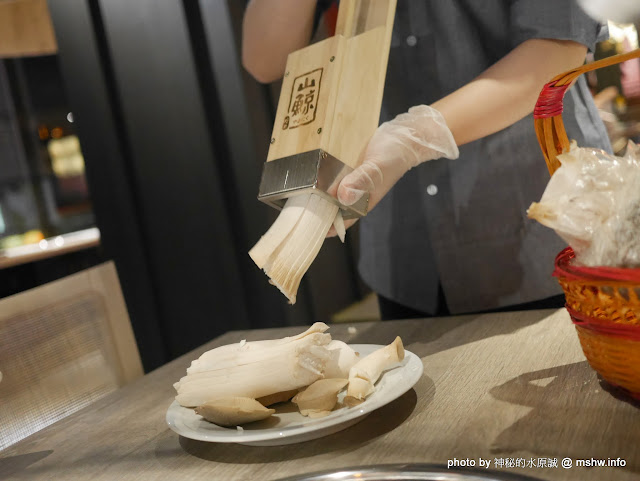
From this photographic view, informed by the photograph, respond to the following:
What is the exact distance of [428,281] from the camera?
135cm

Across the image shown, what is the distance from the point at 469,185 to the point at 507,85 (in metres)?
0.29

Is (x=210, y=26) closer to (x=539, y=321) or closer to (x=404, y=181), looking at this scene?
(x=404, y=181)

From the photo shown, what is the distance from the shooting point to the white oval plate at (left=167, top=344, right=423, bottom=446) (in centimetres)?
61

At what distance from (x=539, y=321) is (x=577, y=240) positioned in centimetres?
37

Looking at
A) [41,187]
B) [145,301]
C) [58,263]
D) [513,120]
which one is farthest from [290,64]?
[41,187]

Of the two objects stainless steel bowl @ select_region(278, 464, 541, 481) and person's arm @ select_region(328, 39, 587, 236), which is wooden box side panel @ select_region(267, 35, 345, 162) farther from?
stainless steel bowl @ select_region(278, 464, 541, 481)

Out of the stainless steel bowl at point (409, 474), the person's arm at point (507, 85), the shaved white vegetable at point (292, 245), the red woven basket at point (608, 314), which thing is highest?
the person's arm at point (507, 85)

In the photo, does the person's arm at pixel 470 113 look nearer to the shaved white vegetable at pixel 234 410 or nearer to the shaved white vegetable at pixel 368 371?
the shaved white vegetable at pixel 368 371

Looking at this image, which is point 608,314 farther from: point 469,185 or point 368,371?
point 469,185

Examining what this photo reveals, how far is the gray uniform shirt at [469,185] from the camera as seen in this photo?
4.17 ft

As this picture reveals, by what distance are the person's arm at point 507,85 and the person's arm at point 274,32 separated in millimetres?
430

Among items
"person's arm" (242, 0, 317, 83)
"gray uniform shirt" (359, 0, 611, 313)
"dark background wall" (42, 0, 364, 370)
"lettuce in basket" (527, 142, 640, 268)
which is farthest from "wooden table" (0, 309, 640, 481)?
"dark background wall" (42, 0, 364, 370)

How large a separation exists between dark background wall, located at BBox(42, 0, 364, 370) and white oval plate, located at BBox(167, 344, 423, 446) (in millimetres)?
1659

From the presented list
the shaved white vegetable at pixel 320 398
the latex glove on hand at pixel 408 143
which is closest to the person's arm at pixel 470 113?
the latex glove on hand at pixel 408 143
